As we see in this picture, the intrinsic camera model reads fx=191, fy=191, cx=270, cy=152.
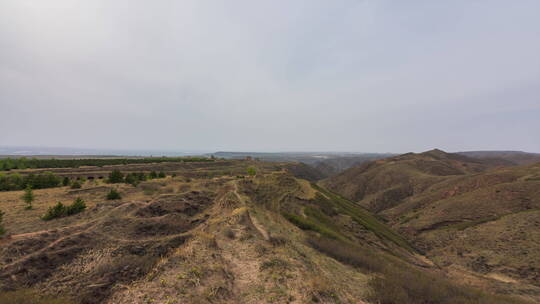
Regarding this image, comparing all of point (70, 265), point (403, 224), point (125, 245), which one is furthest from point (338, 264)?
point (403, 224)

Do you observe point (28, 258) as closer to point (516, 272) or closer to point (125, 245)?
point (125, 245)

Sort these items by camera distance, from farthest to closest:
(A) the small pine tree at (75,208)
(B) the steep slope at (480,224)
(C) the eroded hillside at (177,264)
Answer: (B) the steep slope at (480,224), (A) the small pine tree at (75,208), (C) the eroded hillside at (177,264)

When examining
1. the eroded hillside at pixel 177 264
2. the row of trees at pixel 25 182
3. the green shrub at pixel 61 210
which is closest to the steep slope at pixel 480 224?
the eroded hillside at pixel 177 264

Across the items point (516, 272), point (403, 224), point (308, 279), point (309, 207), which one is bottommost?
point (403, 224)

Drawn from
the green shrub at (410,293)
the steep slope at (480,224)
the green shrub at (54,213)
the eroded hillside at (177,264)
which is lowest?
the steep slope at (480,224)

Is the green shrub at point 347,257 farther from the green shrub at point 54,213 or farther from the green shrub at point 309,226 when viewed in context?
the green shrub at point 54,213

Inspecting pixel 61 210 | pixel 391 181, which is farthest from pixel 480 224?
pixel 61 210
